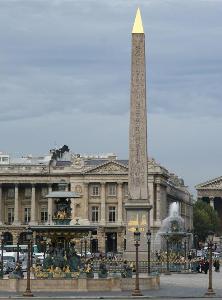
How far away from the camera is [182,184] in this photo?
192 meters

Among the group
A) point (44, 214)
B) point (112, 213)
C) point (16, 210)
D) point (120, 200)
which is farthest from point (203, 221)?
point (16, 210)

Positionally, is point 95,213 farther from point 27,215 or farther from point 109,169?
point 27,215

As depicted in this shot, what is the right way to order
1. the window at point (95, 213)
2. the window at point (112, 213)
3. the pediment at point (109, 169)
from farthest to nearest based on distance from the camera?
the window at point (95, 213), the window at point (112, 213), the pediment at point (109, 169)

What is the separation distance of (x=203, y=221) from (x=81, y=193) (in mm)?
37156

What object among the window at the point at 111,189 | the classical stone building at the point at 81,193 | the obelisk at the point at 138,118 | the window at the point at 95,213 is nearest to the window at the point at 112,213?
the classical stone building at the point at 81,193

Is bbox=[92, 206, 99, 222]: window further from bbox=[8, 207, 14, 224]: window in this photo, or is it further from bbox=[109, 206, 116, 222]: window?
bbox=[8, 207, 14, 224]: window

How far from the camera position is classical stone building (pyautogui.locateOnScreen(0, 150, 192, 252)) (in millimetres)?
146625

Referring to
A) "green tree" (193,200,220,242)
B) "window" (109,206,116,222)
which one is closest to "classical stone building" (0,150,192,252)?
"window" (109,206,116,222)

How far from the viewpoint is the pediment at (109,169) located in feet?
483

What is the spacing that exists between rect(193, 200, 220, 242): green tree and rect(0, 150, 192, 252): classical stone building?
27212 millimetres

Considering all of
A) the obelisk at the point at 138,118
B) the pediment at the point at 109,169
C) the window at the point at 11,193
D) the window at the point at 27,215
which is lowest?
the obelisk at the point at 138,118

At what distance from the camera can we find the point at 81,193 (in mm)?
147500

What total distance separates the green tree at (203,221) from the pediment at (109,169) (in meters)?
33.0

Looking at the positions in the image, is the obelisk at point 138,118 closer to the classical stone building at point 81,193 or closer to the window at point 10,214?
the classical stone building at point 81,193
